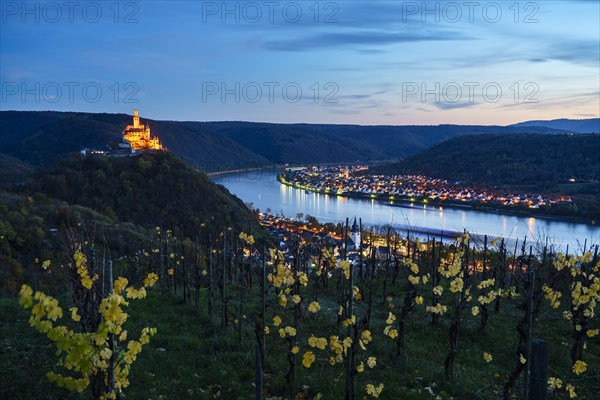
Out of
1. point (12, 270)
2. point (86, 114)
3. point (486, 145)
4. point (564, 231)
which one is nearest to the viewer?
point (12, 270)

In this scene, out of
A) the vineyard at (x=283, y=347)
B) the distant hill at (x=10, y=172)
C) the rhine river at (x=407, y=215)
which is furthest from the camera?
the distant hill at (x=10, y=172)

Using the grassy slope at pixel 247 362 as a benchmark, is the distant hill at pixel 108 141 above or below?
above

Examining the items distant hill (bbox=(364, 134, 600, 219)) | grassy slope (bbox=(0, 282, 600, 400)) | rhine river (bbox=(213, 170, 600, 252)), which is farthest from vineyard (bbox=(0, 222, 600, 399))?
distant hill (bbox=(364, 134, 600, 219))

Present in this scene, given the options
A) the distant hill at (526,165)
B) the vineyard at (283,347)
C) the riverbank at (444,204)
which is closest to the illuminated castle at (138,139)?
the riverbank at (444,204)

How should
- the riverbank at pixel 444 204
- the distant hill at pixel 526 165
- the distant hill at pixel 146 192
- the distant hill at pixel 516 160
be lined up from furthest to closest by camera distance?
the distant hill at pixel 516 160 < the distant hill at pixel 526 165 < the riverbank at pixel 444 204 < the distant hill at pixel 146 192

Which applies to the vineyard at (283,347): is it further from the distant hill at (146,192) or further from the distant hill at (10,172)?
the distant hill at (10,172)

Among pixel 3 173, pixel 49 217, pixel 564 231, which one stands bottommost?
pixel 564 231

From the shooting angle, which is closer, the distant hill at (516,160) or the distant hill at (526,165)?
the distant hill at (526,165)

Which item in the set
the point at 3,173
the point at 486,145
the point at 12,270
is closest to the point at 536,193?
the point at 486,145

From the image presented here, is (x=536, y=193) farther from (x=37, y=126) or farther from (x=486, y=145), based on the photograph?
(x=37, y=126)
